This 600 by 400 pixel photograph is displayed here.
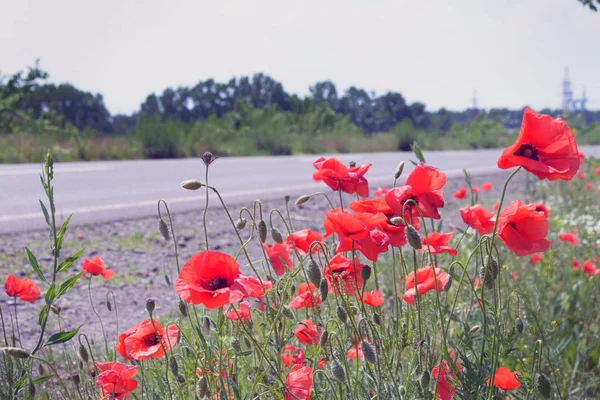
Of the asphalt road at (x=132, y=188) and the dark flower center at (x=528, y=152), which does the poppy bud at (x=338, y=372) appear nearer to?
the dark flower center at (x=528, y=152)

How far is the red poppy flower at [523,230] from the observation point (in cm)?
124

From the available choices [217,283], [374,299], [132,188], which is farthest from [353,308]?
[132,188]

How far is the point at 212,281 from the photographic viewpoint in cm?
117

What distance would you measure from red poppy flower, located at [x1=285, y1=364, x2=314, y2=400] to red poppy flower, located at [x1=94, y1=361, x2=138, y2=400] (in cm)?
33

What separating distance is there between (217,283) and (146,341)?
334mm

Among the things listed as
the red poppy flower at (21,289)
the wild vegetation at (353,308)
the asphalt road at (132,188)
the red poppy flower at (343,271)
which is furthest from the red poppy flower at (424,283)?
the asphalt road at (132,188)

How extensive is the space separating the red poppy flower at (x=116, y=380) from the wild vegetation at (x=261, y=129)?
0.49 m

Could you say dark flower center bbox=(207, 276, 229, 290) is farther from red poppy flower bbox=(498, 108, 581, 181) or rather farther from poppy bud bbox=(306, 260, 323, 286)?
red poppy flower bbox=(498, 108, 581, 181)

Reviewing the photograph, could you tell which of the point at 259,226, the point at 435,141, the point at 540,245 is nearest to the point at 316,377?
the point at 259,226

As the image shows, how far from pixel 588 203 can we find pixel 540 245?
418cm

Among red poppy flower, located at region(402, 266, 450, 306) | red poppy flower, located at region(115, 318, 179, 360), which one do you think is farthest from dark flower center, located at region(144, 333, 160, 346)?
red poppy flower, located at region(402, 266, 450, 306)

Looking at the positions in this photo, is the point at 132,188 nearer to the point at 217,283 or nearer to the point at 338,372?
the point at 217,283

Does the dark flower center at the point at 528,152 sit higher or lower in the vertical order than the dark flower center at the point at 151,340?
higher

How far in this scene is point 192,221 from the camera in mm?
4887
